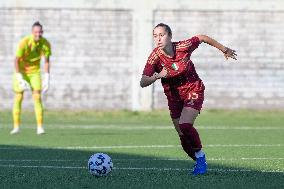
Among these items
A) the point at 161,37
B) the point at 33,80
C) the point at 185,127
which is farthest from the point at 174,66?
the point at 33,80

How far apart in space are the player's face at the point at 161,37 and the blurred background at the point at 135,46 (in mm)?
18630

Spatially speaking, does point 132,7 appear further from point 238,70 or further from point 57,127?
point 57,127

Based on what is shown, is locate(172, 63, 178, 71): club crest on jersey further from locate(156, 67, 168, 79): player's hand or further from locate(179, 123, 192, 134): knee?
locate(179, 123, 192, 134): knee


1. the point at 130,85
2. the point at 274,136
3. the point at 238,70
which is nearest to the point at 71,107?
the point at 130,85

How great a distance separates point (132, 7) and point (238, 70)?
3836 mm

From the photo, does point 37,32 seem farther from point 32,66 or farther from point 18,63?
point 32,66

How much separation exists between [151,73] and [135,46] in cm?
1878

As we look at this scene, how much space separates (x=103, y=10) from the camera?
31.0 m

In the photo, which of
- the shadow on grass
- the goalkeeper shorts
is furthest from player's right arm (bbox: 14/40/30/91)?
the shadow on grass

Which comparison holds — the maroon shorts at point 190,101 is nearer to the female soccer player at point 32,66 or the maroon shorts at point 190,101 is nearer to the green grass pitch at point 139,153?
the green grass pitch at point 139,153

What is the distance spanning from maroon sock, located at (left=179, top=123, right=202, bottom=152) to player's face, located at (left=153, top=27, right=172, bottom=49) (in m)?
1.01

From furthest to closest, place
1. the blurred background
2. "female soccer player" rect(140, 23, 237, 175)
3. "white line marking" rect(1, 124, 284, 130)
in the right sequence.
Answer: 1. the blurred background
2. "white line marking" rect(1, 124, 284, 130)
3. "female soccer player" rect(140, 23, 237, 175)

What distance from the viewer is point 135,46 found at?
31.0m

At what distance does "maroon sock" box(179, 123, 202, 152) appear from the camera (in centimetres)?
1219
